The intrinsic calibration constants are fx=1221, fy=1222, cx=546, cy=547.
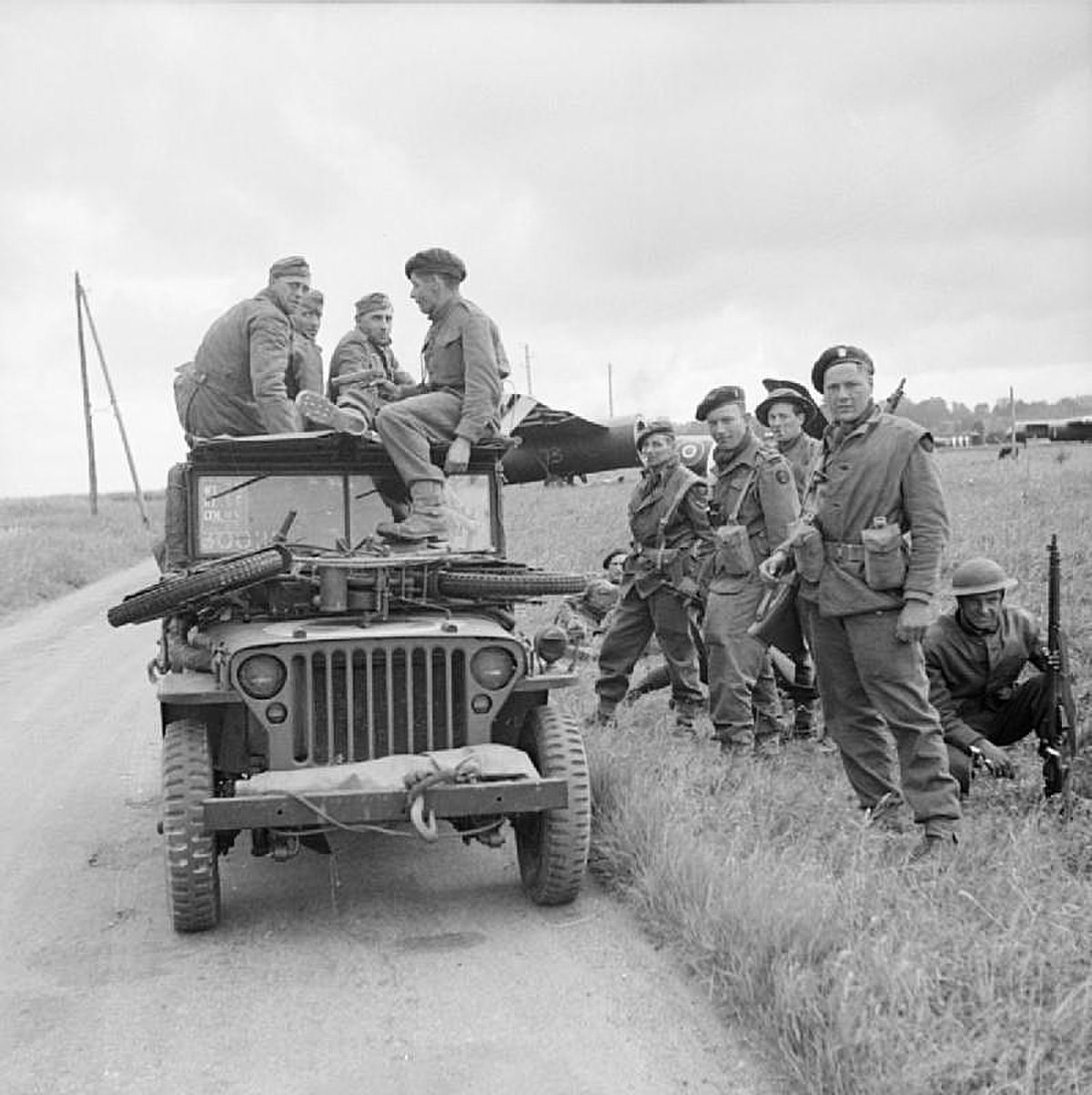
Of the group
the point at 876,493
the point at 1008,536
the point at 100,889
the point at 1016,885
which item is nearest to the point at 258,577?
the point at 100,889

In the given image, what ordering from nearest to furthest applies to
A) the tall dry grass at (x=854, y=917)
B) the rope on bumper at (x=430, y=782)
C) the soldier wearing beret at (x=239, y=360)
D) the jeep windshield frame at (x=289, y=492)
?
1. the tall dry grass at (x=854, y=917)
2. the rope on bumper at (x=430, y=782)
3. the jeep windshield frame at (x=289, y=492)
4. the soldier wearing beret at (x=239, y=360)

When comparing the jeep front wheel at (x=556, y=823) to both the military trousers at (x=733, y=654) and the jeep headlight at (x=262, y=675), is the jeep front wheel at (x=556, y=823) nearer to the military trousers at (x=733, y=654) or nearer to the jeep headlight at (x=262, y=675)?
the jeep headlight at (x=262, y=675)

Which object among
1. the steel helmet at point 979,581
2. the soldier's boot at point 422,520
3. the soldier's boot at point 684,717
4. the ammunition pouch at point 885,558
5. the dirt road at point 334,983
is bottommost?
the dirt road at point 334,983

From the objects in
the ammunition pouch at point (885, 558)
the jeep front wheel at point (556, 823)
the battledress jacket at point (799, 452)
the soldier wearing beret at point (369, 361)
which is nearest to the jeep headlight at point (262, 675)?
the jeep front wheel at point (556, 823)

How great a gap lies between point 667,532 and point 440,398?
190cm

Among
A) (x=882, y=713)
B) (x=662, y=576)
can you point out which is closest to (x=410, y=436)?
(x=662, y=576)

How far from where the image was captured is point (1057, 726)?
5.21 meters

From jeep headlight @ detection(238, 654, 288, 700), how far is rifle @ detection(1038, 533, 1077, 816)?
10.4 ft

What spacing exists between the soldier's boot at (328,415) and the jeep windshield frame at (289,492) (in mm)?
99

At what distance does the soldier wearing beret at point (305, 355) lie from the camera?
6.44 metres

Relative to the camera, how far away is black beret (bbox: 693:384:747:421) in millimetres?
6258

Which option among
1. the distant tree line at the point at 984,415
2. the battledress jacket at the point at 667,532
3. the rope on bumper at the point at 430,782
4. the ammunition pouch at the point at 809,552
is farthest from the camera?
the distant tree line at the point at 984,415

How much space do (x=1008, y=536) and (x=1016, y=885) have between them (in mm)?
7791

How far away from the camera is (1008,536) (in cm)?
1103
